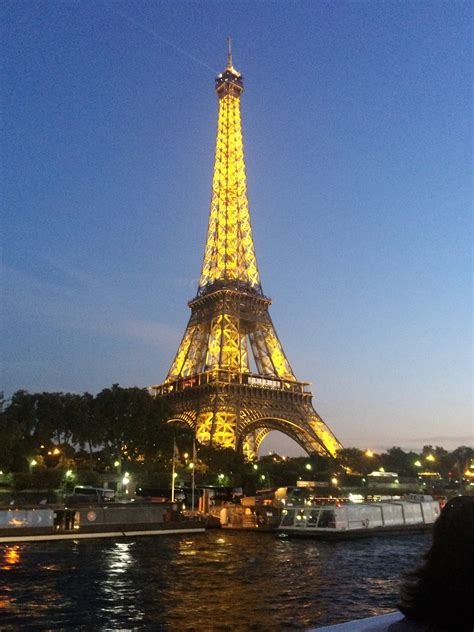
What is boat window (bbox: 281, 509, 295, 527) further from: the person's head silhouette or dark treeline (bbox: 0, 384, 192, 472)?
the person's head silhouette

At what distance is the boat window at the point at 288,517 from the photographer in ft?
134

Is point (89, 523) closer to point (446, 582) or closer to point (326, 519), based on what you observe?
point (326, 519)

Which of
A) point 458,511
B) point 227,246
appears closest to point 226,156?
point 227,246

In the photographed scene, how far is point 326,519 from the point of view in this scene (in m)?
38.4

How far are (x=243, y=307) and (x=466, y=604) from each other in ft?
299

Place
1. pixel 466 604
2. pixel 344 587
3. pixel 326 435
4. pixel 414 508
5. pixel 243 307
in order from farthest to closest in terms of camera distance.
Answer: pixel 243 307 < pixel 326 435 < pixel 414 508 < pixel 344 587 < pixel 466 604

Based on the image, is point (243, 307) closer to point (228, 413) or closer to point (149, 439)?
point (228, 413)

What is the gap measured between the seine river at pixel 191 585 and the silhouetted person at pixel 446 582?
38.3ft

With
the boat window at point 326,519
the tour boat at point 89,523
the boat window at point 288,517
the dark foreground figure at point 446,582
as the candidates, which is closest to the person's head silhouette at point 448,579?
the dark foreground figure at point 446,582

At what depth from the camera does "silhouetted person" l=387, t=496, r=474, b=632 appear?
3223 millimetres

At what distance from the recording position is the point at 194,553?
28094 millimetres

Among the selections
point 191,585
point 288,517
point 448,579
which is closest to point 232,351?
point 288,517

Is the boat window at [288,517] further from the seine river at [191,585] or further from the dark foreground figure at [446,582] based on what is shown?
the dark foreground figure at [446,582]

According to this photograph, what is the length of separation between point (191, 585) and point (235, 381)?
65953 mm
